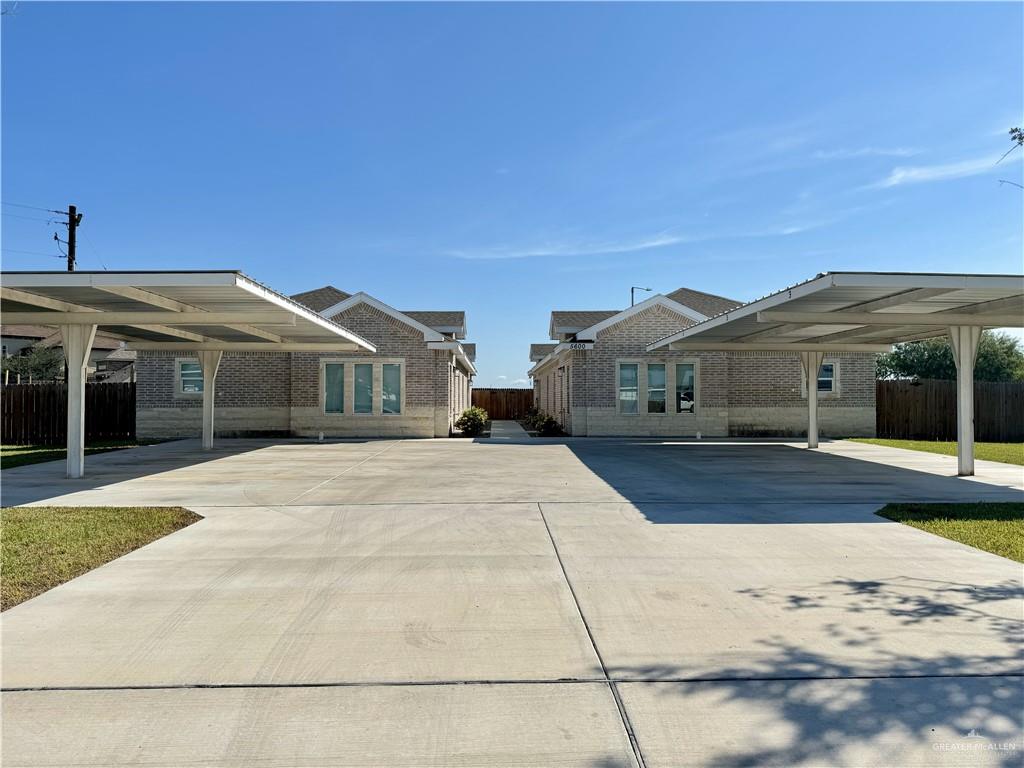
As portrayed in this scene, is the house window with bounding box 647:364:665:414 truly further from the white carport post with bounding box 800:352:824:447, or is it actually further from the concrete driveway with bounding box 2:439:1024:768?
the concrete driveway with bounding box 2:439:1024:768

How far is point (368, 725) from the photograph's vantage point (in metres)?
3.15

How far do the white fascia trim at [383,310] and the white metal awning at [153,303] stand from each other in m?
5.56

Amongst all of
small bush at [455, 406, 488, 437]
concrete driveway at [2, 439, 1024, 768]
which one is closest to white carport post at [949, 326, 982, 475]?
concrete driveway at [2, 439, 1024, 768]

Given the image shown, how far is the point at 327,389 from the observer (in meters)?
22.7

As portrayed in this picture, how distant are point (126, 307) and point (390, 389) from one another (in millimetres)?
10544

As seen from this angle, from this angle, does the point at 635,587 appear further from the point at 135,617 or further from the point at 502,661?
the point at 135,617

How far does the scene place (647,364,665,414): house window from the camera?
2284cm

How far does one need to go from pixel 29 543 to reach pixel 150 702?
4.38 m

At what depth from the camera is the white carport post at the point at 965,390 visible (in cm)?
1240

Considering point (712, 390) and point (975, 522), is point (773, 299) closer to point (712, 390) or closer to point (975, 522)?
point (975, 522)

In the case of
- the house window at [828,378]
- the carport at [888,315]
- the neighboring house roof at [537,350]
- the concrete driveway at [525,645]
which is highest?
the neighboring house roof at [537,350]

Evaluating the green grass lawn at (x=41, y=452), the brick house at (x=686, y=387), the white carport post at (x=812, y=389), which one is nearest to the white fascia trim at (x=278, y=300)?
the green grass lawn at (x=41, y=452)

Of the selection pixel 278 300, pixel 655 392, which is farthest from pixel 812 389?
pixel 278 300

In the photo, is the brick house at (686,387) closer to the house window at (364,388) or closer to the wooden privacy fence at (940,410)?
the wooden privacy fence at (940,410)
